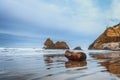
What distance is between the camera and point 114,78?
8750 mm

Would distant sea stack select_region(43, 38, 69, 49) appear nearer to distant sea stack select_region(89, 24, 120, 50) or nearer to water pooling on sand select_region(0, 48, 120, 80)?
distant sea stack select_region(89, 24, 120, 50)

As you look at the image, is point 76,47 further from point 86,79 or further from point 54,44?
point 86,79

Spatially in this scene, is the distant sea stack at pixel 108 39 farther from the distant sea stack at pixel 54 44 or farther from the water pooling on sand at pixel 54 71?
the water pooling on sand at pixel 54 71

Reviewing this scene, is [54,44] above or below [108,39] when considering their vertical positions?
below

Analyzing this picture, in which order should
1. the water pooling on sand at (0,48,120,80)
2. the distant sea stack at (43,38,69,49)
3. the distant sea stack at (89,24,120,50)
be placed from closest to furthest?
the water pooling on sand at (0,48,120,80) → the distant sea stack at (43,38,69,49) → the distant sea stack at (89,24,120,50)

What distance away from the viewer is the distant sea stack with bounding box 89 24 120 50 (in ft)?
314

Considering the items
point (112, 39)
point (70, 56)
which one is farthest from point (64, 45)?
point (70, 56)

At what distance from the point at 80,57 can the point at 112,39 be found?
3232 inches

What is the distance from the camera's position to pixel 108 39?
99.9 m

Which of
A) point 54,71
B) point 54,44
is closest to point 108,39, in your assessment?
point 54,44

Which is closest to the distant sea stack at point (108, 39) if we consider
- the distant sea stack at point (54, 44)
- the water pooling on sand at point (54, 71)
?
the distant sea stack at point (54, 44)

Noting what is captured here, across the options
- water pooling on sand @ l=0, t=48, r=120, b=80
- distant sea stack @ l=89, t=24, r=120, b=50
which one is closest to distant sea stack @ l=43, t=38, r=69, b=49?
distant sea stack @ l=89, t=24, r=120, b=50

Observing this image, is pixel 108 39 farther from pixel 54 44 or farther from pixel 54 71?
pixel 54 71

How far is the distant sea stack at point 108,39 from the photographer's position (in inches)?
3773
